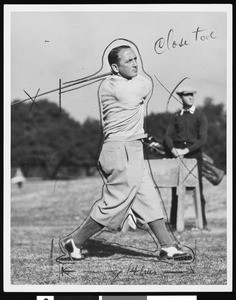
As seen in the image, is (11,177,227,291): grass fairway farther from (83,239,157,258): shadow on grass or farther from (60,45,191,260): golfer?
(60,45,191,260): golfer

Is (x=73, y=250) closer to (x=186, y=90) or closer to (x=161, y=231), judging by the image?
(x=161, y=231)

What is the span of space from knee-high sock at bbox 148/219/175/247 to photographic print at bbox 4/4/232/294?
0.04ft

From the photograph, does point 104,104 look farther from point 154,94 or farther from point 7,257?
point 7,257

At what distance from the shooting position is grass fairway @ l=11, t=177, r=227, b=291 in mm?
9211

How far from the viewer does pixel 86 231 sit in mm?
9289

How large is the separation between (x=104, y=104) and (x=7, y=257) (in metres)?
1.86

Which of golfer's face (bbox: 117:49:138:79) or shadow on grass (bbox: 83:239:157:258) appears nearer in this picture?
golfer's face (bbox: 117:49:138:79)

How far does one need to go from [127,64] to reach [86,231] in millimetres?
1722

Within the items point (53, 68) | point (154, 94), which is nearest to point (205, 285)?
point (154, 94)

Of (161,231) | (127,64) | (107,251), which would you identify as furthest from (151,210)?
(127,64)

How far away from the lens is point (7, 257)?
31.4ft

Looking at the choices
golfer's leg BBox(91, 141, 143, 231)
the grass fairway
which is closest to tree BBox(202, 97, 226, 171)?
the grass fairway

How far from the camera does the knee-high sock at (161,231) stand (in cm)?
925

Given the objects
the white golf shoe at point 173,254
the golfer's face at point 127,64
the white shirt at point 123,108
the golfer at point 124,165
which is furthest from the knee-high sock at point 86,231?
the golfer's face at point 127,64
